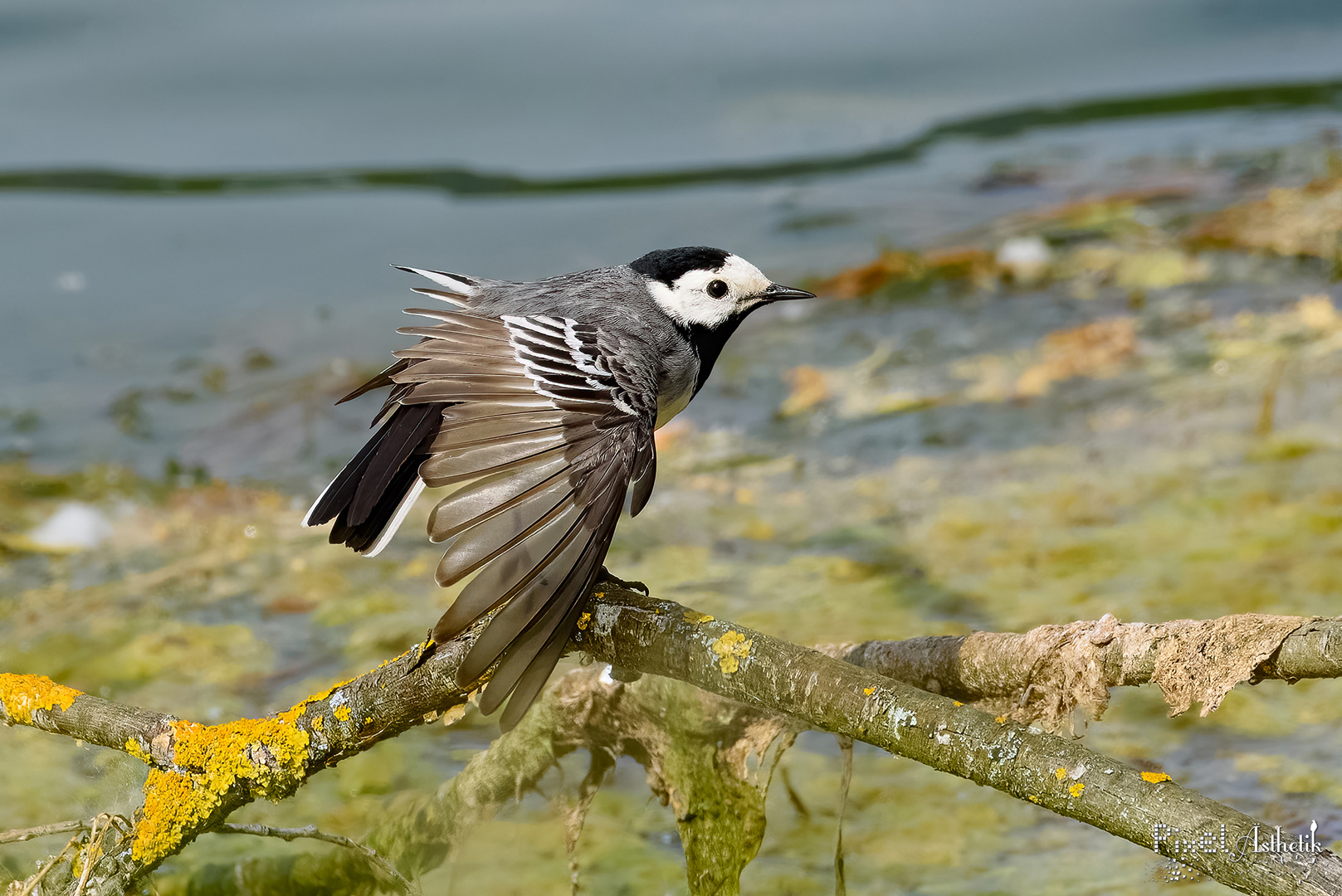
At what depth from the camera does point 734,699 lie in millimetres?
2861

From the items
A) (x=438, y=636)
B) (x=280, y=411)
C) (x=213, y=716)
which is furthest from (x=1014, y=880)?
(x=280, y=411)

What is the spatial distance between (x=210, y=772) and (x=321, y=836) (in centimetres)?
39

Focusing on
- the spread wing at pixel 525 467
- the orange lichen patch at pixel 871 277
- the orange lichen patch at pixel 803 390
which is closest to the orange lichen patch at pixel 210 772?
the spread wing at pixel 525 467

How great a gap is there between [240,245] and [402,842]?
878 centimetres

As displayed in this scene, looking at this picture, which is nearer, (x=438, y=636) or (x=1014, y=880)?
(x=438, y=636)

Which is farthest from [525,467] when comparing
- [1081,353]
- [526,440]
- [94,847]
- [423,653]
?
[1081,353]

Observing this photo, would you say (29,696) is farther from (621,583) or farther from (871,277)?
(871,277)

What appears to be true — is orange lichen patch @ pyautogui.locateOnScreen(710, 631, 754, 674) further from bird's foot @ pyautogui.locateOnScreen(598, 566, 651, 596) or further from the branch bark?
bird's foot @ pyautogui.locateOnScreen(598, 566, 651, 596)

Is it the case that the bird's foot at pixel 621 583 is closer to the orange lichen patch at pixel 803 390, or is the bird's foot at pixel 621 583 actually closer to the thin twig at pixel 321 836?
the thin twig at pixel 321 836

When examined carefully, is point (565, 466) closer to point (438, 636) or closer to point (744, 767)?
point (438, 636)

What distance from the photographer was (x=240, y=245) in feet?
36.4

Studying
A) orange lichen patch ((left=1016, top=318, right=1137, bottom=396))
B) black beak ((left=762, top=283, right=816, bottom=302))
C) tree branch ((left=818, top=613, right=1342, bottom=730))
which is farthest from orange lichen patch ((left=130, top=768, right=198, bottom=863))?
orange lichen patch ((left=1016, top=318, right=1137, bottom=396))

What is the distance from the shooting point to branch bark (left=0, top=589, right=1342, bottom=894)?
2350 mm

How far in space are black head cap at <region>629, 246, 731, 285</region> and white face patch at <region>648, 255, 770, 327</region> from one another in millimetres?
15
